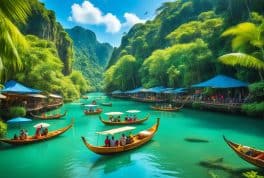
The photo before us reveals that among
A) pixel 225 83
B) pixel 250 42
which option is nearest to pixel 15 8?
pixel 250 42

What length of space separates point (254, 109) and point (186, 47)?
103ft

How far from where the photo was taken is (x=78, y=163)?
16.8 m

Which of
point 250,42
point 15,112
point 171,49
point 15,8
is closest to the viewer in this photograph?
point 15,8

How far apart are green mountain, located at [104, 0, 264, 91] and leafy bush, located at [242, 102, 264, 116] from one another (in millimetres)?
6479

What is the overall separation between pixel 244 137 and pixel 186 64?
33432 mm

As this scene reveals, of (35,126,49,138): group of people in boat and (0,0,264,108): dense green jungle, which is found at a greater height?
(0,0,264,108): dense green jungle

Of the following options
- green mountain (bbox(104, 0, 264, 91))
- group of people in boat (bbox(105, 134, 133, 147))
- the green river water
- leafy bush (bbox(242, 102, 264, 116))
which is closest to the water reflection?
the green river water

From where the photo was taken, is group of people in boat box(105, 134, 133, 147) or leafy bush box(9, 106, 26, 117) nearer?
group of people in boat box(105, 134, 133, 147)

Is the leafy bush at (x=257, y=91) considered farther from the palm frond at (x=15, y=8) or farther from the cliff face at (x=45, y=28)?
the cliff face at (x=45, y=28)

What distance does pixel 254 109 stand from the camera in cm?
3144

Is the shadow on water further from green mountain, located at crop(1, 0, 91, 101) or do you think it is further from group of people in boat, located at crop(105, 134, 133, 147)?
green mountain, located at crop(1, 0, 91, 101)

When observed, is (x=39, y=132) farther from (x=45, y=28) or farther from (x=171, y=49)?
(x=45, y=28)

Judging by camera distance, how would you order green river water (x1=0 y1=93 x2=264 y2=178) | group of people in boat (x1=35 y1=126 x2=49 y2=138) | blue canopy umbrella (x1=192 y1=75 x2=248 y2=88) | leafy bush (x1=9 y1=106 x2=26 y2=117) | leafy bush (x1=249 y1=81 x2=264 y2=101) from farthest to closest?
blue canopy umbrella (x1=192 y1=75 x2=248 y2=88) → leafy bush (x1=9 y1=106 x2=26 y2=117) → leafy bush (x1=249 y1=81 x2=264 y2=101) → group of people in boat (x1=35 y1=126 x2=49 y2=138) → green river water (x1=0 y1=93 x2=264 y2=178)

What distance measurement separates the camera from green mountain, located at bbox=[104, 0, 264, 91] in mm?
43219
